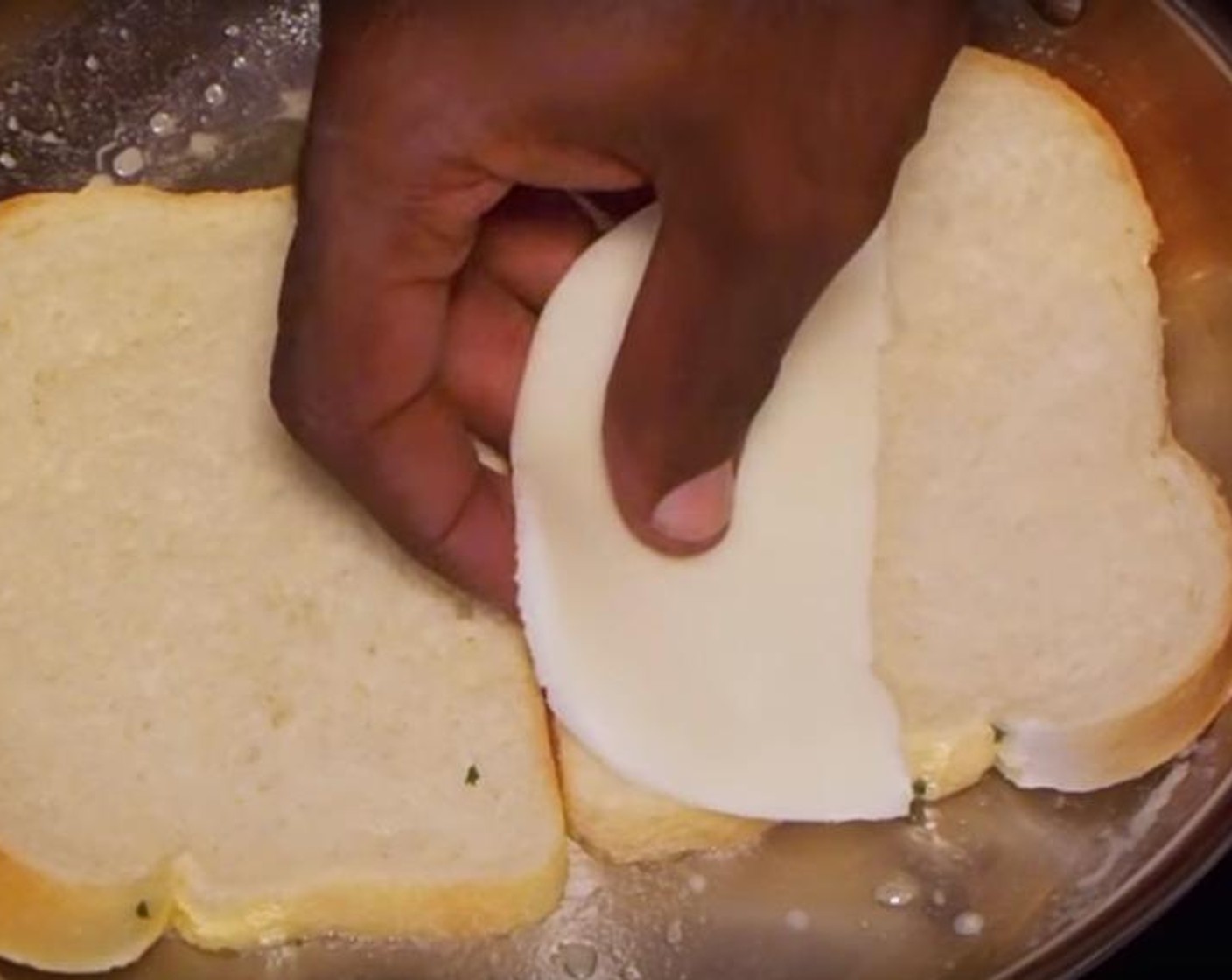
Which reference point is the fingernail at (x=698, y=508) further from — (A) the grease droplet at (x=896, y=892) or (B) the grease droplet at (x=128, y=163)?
(B) the grease droplet at (x=128, y=163)

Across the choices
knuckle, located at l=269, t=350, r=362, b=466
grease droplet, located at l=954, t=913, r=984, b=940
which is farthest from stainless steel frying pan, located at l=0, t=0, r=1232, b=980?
knuckle, located at l=269, t=350, r=362, b=466

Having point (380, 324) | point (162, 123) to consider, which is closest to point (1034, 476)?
point (380, 324)

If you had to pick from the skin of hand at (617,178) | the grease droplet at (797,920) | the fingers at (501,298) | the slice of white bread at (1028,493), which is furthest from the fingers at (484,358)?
the grease droplet at (797,920)

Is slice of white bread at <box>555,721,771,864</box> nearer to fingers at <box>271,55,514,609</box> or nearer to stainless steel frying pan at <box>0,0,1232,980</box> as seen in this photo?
stainless steel frying pan at <box>0,0,1232,980</box>

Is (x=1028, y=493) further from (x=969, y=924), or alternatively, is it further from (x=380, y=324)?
(x=380, y=324)

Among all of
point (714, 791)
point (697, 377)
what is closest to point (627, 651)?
point (714, 791)

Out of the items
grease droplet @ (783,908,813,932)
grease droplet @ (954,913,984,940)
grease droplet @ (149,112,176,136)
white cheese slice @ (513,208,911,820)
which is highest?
white cheese slice @ (513,208,911,820)

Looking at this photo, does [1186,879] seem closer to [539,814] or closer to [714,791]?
[714,791]
